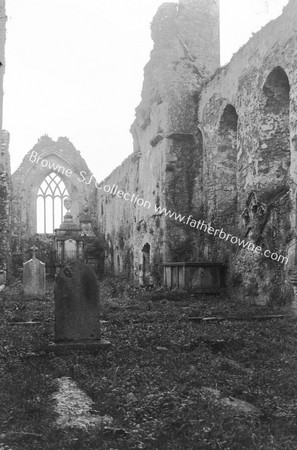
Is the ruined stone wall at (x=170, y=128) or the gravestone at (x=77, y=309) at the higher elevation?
the ruined stone wall at (x=170, y=128)

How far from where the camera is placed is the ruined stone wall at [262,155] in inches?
392

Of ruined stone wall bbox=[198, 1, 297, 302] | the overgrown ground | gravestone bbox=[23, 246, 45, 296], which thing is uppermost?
ruined stone wall bbox=[198, 1, 297, 302]

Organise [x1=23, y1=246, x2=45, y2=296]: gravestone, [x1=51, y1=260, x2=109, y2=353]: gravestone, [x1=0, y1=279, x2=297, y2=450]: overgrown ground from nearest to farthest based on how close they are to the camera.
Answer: [x1=0, y1=279, x2=297, y2=450]: overgrown ground < [x1=51, y1=260, x2=109, y2=353]: gravestone < [x1=23, y1=246, x2=45, y2=296]: gravestone

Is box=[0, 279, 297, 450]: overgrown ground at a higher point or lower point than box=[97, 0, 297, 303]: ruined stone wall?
lower

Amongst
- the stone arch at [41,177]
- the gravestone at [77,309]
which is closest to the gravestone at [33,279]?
the gravestone at [77,309]

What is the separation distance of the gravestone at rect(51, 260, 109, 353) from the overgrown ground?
9.7 inches

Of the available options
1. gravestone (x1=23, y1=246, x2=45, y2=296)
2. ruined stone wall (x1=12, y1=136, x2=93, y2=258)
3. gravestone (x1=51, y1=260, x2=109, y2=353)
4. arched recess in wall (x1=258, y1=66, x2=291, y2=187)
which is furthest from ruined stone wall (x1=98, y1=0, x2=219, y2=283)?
ruined stone wall (x1=12, y1=136, x2=93, y2=258)

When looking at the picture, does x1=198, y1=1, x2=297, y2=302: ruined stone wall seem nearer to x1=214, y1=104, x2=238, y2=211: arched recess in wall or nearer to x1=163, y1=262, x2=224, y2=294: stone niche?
x1=214, y1=104, x2=238, y2=211: arched recess in wall

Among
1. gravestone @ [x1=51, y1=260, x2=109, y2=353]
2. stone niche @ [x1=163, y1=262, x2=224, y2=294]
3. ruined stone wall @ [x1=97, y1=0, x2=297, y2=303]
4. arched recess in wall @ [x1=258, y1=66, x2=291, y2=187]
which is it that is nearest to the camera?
gravestone @ [x1=51, y1=260, x2=109, y2=353]

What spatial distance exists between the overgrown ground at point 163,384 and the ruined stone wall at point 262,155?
8.28 ft

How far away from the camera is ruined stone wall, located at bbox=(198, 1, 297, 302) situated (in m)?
9.97

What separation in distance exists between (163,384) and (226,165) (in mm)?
10076

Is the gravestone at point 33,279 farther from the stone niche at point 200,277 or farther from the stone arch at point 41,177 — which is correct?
the stone arch at point 41,177

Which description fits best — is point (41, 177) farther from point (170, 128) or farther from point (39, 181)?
point (170, 128)
